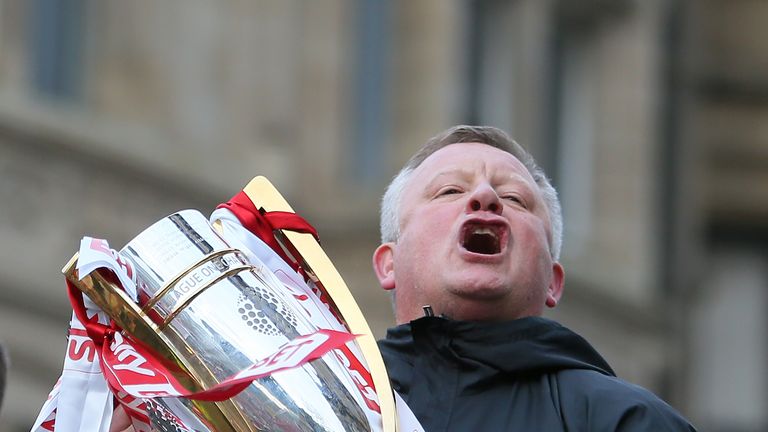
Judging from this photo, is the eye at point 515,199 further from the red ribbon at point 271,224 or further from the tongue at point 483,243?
the red ribbon at point 271,224

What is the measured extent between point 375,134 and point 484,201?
918 cm

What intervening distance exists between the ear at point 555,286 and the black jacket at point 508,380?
0.28 metres

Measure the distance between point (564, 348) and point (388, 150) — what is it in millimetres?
9262

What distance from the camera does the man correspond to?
146 inches

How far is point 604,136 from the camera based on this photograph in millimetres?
16312

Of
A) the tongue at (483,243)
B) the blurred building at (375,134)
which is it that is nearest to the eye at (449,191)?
the tongue at (483,243)

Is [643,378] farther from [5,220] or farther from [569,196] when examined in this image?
[5,220]

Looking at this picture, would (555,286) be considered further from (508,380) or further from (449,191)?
(508,380)

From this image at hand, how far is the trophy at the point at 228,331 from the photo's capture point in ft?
11.3

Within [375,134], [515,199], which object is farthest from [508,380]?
[375,134]

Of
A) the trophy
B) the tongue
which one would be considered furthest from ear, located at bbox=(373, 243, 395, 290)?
the trophy

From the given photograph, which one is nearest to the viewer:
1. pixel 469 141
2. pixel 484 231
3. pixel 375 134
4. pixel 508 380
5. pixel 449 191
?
pixel 508 380

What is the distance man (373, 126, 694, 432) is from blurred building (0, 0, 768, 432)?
243 inches

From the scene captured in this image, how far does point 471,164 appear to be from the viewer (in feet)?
13.6
